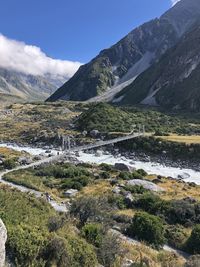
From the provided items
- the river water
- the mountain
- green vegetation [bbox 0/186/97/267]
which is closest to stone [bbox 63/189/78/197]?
green vegetation [bbox 0/186/97/267]

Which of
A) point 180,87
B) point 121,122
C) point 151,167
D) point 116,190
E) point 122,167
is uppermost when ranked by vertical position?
point 180,87

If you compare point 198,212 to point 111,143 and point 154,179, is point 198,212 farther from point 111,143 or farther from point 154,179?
point 111,143

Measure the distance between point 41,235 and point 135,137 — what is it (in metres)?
59.2

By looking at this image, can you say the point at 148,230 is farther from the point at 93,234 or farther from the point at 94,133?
the point at 94,133

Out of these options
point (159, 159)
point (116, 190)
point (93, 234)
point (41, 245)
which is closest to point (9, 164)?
point (116, 190)

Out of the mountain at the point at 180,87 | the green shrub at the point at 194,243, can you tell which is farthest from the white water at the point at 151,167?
the mountain at the point at 180,87

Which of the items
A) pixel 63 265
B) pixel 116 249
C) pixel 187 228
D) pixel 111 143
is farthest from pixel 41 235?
pixel 111 143

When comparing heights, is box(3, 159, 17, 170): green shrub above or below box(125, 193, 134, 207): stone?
above

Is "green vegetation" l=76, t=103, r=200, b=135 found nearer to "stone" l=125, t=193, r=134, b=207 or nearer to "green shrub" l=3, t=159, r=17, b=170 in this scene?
"green shrub" l=3, t=159, r=17, b=170

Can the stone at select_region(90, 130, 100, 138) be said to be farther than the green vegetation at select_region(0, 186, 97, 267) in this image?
Yes

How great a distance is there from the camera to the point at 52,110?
14075cm

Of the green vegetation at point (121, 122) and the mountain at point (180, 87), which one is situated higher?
the mountain at point (180, 87)

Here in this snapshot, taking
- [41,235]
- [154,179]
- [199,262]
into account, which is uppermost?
[41,235]

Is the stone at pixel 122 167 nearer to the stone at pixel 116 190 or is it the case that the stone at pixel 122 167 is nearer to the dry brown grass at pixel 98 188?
the dry brown grass at pixel 98 188
